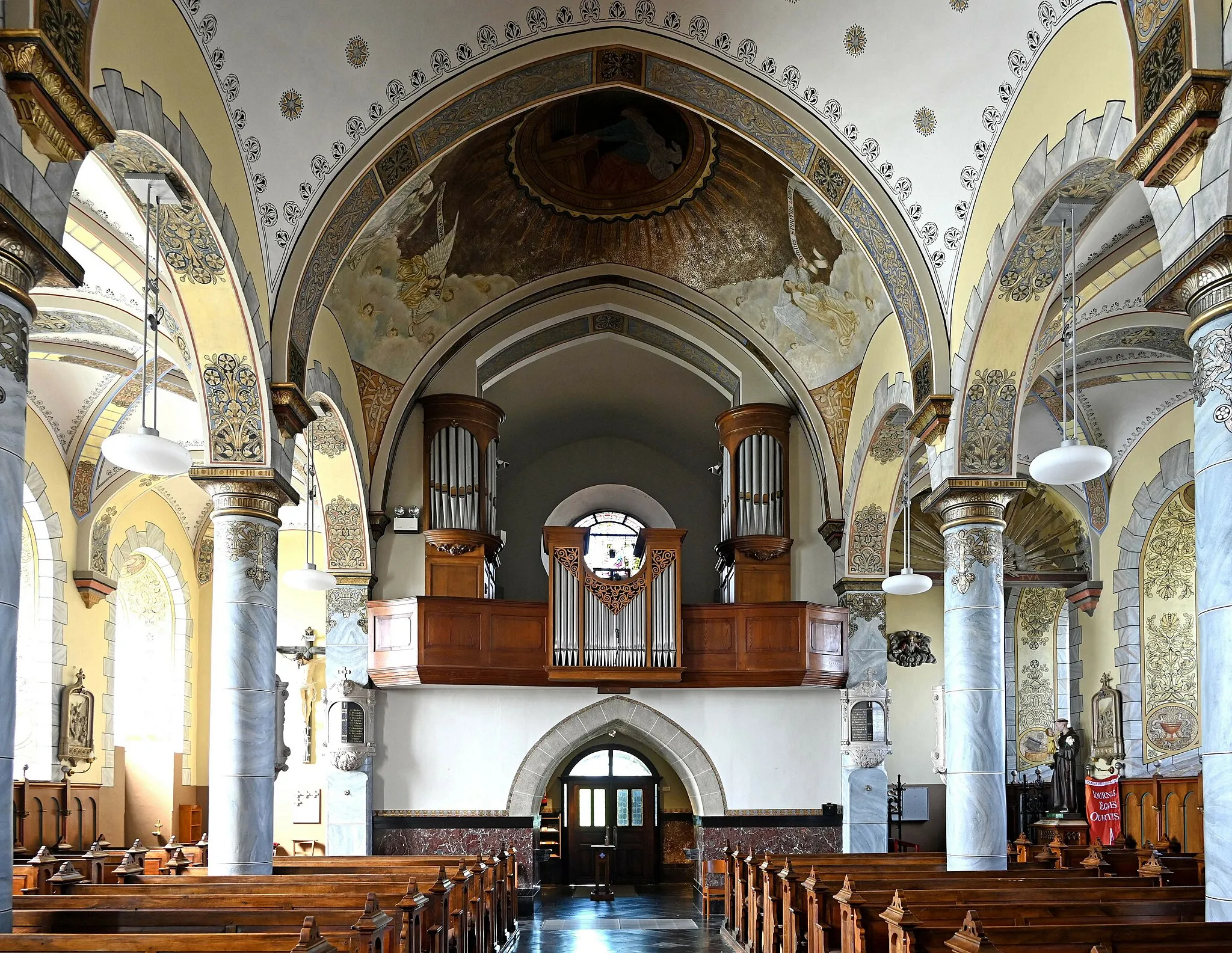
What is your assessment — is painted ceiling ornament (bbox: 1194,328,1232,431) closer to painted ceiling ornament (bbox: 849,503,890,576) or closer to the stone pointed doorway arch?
painted ceiling ornament (bbox: 849,503,890,576)

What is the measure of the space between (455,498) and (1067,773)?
11230 mm

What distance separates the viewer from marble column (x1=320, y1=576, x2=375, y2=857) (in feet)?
52.4

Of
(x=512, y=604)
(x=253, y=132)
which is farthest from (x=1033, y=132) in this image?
(x=512, y=604)

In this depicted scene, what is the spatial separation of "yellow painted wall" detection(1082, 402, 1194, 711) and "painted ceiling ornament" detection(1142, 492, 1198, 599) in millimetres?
451

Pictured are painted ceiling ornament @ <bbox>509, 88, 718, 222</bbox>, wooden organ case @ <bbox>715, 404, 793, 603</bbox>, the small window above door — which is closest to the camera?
painted ceiling ornament @ <bbox>509, 88, 718, 222</bbox>

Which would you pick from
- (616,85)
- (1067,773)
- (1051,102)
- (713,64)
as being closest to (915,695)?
(1067,773)

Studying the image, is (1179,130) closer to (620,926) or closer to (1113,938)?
(1113,938)

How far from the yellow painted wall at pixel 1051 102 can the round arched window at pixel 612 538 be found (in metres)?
10.0

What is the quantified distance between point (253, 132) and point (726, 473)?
8726mm

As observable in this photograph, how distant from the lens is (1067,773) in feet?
67.8

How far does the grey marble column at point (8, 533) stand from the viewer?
235 inches

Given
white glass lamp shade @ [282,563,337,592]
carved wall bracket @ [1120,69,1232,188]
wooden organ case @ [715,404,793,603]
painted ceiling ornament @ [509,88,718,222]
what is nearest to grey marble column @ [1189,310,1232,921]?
carved wall bracket @ [1120,69,1232,188]

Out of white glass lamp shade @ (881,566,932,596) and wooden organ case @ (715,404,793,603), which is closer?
white glass lamp shade @ (881,566,932,596)

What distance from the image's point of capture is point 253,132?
10.3 meters
